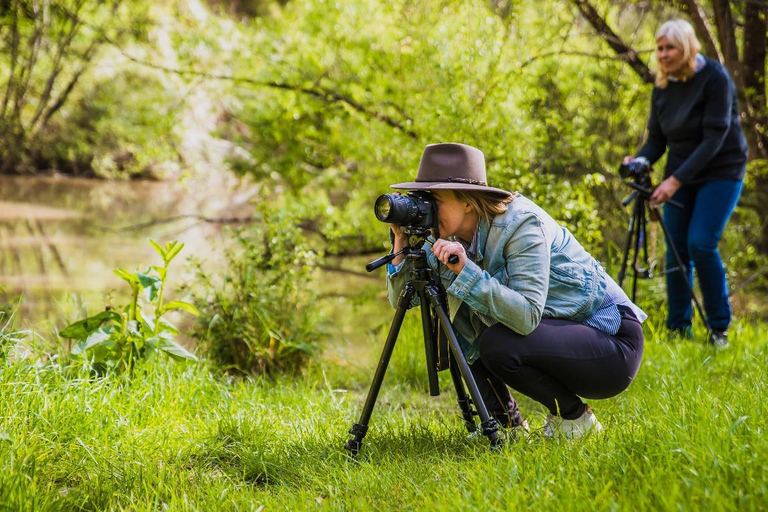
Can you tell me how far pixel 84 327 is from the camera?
9.93 feet

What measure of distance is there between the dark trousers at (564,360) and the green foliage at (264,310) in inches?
71.0

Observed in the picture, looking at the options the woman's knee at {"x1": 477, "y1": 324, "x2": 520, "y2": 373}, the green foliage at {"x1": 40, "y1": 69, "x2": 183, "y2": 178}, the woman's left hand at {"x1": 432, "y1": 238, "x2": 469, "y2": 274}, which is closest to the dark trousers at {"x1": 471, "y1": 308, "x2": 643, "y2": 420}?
the woman's knee at {"x1": 477, "y1": 324, "x2": 520, "y2": 373}

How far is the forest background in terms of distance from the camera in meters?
3.80

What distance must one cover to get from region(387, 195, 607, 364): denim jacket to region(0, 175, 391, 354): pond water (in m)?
2.05

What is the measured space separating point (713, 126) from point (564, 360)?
2013mm

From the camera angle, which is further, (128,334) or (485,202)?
(128,334)

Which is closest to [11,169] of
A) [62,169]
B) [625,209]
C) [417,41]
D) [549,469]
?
[62,169]

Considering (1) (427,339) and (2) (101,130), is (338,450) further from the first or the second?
(2) (101,130)

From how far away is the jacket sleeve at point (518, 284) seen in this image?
2195 mm

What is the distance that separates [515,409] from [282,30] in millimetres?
6240

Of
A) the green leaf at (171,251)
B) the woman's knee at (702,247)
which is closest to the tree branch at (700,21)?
the woman's knee at (702,247)

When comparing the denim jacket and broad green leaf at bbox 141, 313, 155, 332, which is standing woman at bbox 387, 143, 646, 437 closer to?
the denim jacket

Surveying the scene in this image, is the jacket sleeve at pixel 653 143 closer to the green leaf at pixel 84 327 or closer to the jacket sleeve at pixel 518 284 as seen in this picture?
the jacket sleeve at pixel 518 284

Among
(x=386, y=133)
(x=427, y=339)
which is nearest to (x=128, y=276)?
(x=427, y=339)
